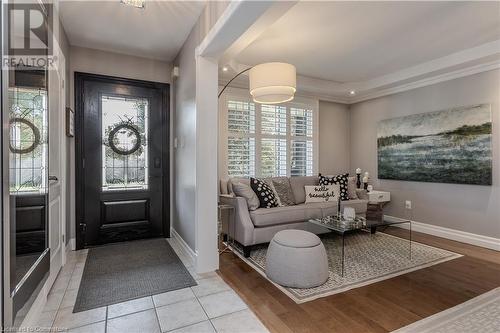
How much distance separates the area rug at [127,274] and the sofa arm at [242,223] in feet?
2.36

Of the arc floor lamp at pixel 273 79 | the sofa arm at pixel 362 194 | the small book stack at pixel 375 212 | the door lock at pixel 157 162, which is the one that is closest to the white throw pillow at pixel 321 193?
the sofa arm at pixel 362 194

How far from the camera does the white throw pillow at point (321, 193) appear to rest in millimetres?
3985

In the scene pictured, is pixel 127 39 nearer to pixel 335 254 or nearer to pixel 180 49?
pixel 180 49

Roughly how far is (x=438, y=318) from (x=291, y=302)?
1025 mm

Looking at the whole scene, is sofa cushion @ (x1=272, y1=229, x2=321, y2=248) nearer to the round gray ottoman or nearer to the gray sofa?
the round gray ottoman

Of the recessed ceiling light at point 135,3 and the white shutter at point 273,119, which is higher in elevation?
the recessed ceiling light at point 135,3

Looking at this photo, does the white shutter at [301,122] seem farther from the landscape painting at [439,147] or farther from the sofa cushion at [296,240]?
the sofa cushion at [296,240]

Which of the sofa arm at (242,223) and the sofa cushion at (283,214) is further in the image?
the sofa cushion at (283,214)

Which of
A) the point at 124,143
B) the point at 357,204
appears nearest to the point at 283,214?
the point at 357,204

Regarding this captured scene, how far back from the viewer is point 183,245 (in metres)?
3.26

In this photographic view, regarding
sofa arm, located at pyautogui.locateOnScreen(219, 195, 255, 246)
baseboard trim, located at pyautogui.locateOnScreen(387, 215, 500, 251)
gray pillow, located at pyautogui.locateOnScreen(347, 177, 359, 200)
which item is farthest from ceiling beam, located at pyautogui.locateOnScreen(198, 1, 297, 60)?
baseboard trim, located at pyautogui.locateOnScreen(387, 215, 500, 251)

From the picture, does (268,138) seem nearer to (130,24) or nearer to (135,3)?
(130,24)

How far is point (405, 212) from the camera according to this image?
4.43 m

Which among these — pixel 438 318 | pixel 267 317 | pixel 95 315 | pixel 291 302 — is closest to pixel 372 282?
pixel 438 318
